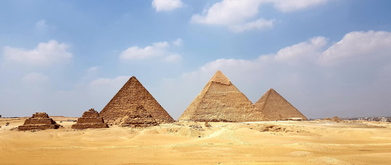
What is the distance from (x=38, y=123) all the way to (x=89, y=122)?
399 cm

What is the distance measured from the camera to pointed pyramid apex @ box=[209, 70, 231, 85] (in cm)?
4879

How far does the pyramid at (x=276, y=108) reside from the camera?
51.9 m

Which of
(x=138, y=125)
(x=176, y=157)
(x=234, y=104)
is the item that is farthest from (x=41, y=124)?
(x=234, y=104)

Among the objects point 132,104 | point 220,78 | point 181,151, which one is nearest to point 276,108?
point 220,78

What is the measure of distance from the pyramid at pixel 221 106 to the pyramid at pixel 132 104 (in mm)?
10888

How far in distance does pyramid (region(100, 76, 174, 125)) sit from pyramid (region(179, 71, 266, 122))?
35.7ft

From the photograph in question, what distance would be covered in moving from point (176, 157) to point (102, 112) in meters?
25.2

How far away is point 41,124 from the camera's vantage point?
21.2 meters

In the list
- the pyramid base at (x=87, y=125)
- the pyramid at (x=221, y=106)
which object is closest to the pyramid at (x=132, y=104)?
the pyramid base at (x=87, y=125)

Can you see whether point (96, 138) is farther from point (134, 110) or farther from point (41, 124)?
point (134, 110)

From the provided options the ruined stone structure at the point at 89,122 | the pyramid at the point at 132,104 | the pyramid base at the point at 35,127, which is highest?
the pyramid at the point at 132,104

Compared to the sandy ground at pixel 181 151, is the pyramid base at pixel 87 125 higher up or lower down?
higher up

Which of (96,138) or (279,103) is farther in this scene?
(279,103)

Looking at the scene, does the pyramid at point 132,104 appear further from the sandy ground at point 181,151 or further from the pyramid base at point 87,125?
the sandy ground at point 181,151
